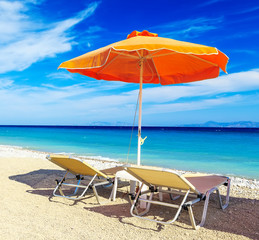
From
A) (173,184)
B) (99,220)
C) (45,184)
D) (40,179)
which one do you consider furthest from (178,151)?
(99,220)

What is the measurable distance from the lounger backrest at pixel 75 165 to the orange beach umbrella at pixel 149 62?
2.44 ft

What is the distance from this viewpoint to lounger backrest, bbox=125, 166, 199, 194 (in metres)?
2.85

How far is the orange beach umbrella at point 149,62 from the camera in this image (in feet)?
10.2

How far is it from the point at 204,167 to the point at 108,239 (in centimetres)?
823

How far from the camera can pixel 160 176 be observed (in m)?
3.01

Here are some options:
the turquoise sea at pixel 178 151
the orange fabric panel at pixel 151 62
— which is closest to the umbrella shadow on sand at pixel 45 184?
the orange fabric panel at pixel 151 62

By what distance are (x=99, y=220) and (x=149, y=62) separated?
9.55 ft

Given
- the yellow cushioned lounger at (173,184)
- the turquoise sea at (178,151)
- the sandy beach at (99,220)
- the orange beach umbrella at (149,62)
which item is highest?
the orange beach umbrella at (149,62)

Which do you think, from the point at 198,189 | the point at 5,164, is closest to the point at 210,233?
the point at 198,189

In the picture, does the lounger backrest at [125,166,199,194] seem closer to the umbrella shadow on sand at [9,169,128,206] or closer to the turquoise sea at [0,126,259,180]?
the umbrella shadow on sand at [9,169,128,206]

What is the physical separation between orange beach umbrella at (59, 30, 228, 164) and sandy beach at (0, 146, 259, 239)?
107 cm

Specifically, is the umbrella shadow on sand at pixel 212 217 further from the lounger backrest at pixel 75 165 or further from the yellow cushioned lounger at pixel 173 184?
the lounger backrest at pixel 75 165

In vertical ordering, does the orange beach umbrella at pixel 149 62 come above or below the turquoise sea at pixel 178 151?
above

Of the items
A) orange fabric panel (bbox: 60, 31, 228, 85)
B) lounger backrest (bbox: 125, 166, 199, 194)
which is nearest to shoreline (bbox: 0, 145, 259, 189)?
orange fabric panel (bbox: 60, 31, 228, 85)
